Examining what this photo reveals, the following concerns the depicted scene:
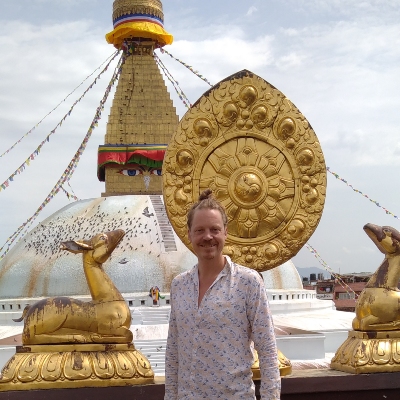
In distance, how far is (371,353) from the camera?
4.72m

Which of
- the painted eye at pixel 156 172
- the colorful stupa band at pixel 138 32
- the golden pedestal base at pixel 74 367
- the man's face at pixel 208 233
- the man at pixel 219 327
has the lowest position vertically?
the golden pedestal base at pixel 74 367

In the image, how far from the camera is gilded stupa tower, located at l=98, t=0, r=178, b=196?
634 inches

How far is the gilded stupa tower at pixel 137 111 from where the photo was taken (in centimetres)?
1611

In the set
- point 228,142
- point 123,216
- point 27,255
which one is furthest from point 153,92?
point 228,142

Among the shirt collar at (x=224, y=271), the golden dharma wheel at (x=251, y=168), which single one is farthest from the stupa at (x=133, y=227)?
the shirt collar at (x=224, y=271)

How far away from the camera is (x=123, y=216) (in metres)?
13.8

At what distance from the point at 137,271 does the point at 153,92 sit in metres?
5.92

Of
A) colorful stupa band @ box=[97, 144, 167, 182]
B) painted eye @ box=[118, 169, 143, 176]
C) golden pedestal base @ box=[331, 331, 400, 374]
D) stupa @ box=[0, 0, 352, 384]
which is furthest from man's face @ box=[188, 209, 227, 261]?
painted eye @ box=[118, 169, 143, 176]

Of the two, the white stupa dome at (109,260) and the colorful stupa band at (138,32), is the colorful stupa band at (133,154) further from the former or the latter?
the colorful stupa band at (138,32)

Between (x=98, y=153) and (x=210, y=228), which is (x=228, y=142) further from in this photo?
(x=98, y=153)

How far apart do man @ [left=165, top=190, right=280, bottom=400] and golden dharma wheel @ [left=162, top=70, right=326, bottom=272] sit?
176cm

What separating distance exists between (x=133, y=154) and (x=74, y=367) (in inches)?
474

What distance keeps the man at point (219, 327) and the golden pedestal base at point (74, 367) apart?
1.29 meters

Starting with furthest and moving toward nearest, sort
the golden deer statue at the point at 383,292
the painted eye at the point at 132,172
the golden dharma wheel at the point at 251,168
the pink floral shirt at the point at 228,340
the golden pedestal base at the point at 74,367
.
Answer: the painted eye at the point at 132,172 < the golden dharma wheel at the point at 251,168 < the golden deer statue at the point at 383,292 < the golden pedestal base at the point at 74,367 < the pink floral shirt at the point at 228,340
